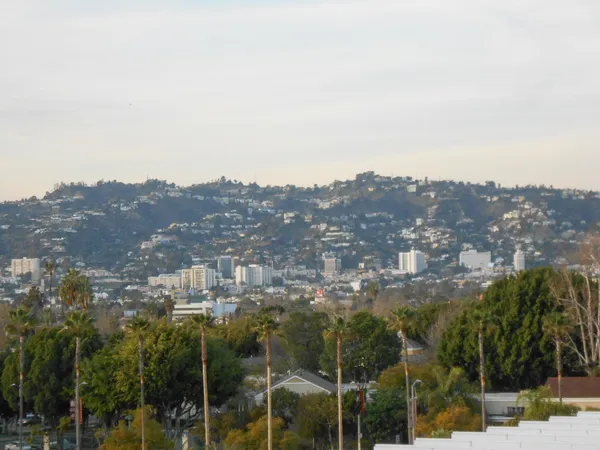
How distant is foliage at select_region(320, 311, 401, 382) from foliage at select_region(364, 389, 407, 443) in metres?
16.6

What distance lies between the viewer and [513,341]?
7088cm

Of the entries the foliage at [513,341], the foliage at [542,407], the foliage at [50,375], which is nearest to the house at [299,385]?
the foliage at [513,341]

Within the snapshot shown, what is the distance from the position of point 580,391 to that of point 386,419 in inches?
457

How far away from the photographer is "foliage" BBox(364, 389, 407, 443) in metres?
62.2

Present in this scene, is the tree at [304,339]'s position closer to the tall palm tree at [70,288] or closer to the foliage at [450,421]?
the tall palm tree at [70,288]

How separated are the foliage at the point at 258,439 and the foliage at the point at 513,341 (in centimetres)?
1654

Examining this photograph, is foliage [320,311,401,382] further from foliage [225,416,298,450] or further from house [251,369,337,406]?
foliage [225,416,298,450]

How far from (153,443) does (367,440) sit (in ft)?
43.6

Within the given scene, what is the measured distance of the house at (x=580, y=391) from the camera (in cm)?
6444

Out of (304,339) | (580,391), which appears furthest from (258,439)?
(304,339)

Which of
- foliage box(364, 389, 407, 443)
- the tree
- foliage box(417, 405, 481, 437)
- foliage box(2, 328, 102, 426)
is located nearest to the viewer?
foliage box(417, 405, 481, 437)

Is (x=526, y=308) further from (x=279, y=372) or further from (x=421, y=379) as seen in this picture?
(x=279, y=372)

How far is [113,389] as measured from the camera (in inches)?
2485

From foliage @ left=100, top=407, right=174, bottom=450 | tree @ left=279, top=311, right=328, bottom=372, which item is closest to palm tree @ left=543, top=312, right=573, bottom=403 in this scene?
foliage @ left=100, top=407, right=174, bottom=450
